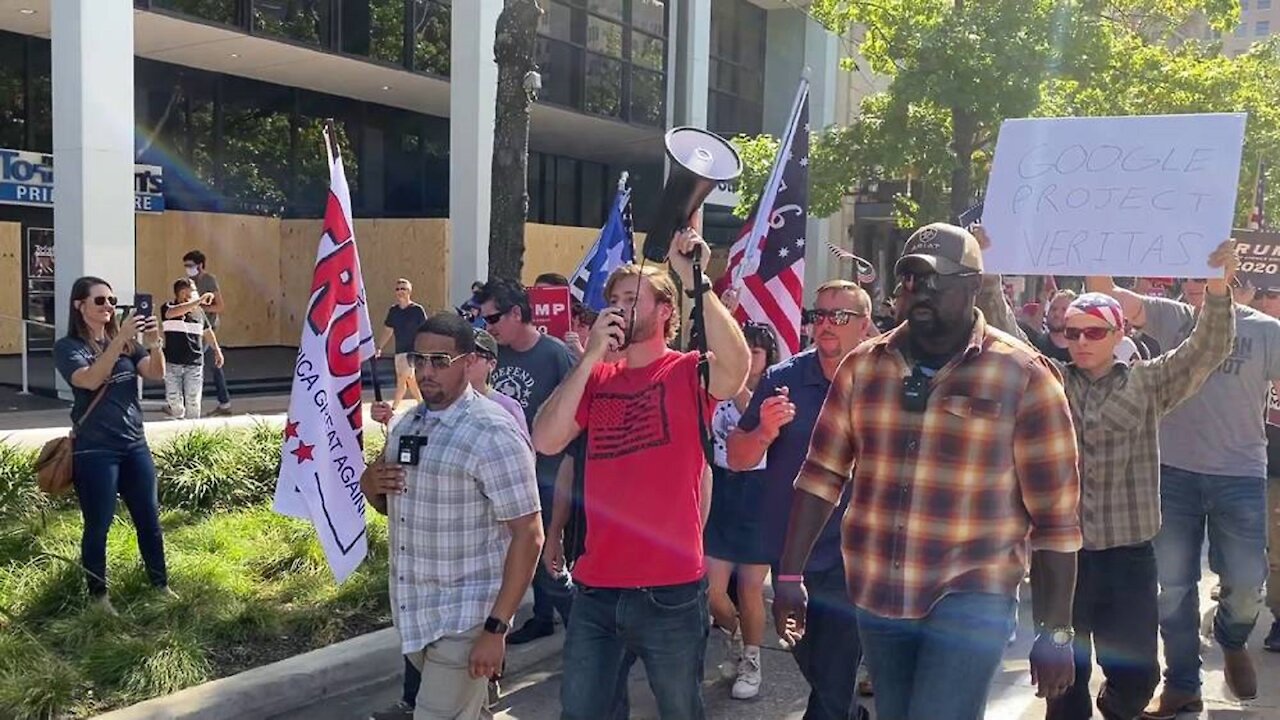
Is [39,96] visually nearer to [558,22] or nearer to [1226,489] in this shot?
[558,22]

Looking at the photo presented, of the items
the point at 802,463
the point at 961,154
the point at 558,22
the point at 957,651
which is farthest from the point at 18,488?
the point at 558,22

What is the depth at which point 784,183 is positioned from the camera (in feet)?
19.3

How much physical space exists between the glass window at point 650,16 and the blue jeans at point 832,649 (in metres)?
19.2

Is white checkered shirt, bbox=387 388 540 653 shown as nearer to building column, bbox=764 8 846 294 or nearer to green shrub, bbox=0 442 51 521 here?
green shrub, bbox=0 442 51 521

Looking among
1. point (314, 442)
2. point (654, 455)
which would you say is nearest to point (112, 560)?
point (314, 442)

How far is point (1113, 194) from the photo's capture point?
481cm

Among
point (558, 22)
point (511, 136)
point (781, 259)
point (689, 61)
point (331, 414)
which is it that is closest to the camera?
point (331, 414)

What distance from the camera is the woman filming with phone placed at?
5344 mm

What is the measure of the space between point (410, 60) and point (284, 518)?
12933 millimetres

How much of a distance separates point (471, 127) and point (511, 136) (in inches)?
377

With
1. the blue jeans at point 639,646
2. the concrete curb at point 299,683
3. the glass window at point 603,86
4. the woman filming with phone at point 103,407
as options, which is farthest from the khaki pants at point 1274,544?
the glass window at point 603,86

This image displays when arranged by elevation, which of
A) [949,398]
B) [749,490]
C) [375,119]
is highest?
[375,119]

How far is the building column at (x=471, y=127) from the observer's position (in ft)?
55.7

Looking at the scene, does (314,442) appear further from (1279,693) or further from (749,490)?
(1279,693)
